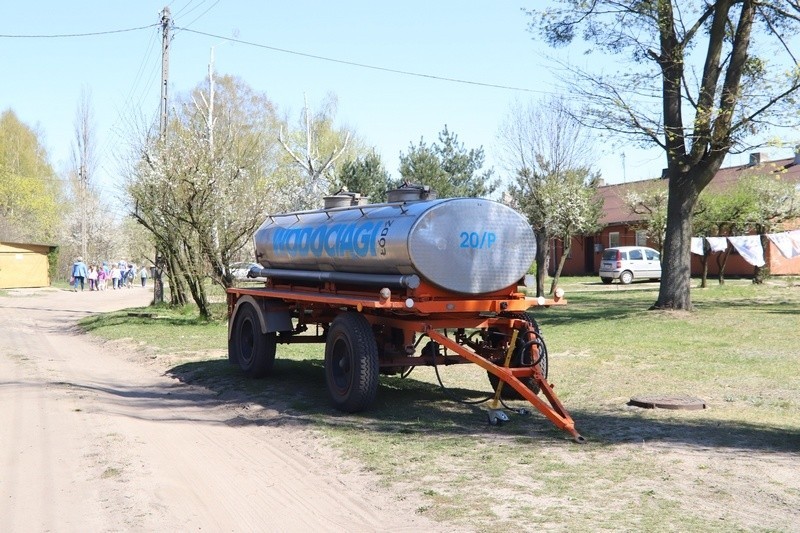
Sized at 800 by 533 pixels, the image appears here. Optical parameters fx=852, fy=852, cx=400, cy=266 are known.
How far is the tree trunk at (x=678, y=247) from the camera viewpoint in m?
19.2

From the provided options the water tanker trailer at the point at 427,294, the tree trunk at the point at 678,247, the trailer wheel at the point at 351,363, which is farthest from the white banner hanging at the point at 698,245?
the trailer wheel at the point at 351,363

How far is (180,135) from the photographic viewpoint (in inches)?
824

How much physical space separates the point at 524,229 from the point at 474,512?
4.26 meters

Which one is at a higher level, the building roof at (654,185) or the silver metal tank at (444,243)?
the building roof at (654,185)

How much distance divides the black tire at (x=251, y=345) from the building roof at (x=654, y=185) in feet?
82.1

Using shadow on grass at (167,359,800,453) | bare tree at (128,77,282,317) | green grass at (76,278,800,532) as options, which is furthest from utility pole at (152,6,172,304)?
shadow on grass at (167,359,800,453)

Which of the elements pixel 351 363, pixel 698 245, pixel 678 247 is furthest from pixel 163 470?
pixel 698 245

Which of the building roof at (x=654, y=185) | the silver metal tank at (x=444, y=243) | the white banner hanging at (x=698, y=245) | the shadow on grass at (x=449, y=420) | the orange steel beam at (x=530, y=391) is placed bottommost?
the shadow on grass at (x=449, y=420)

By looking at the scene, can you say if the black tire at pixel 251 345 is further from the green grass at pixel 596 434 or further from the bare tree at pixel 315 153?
the bare tree at pixel 315 153

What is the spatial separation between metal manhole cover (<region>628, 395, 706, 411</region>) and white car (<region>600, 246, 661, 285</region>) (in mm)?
28119

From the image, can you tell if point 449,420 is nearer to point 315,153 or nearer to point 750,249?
point 750,249

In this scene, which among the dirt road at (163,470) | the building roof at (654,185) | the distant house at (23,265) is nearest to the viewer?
the dirt road at (163,470)

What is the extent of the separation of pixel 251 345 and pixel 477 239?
4.81 m

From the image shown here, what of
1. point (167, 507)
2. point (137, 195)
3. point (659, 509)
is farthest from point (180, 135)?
point (659, 509)
